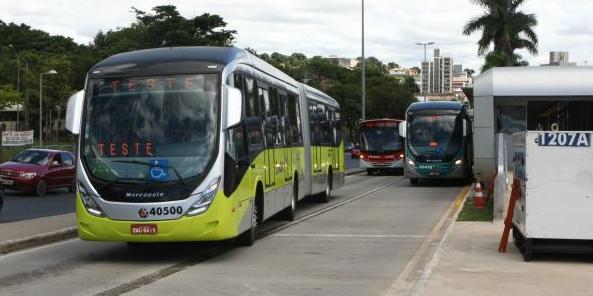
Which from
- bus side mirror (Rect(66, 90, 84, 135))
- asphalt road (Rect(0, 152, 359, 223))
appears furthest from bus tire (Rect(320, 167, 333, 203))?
bus side mirror (Rect(66, 90, 84, 135))

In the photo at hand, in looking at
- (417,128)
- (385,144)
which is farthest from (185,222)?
(385,144)

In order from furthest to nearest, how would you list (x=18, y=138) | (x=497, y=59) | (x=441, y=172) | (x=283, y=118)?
(x=497, y=59) → (x=18, y=138) → (x=441, y=172) → (x=283, y=118)

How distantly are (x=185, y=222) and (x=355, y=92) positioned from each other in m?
82.6

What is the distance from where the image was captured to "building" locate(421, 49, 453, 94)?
166 m

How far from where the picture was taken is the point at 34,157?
25.0 metres

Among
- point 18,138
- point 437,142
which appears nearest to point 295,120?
point 437,142

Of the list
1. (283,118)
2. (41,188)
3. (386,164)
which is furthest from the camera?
(386,164)

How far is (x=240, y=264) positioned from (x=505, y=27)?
158 feet

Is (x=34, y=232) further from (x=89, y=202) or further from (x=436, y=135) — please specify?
(x=436, y=135)

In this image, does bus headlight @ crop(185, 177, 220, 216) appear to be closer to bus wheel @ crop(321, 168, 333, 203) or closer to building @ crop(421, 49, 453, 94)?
bus wheel @ crop(321, 168, 333, 203)

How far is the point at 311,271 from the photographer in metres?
9.91

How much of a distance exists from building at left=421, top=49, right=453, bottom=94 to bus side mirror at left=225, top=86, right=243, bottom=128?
15193 centimetres

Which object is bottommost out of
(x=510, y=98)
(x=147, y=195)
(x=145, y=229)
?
(x=145, y=229)

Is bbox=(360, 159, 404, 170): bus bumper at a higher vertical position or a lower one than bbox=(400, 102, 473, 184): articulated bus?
lower
